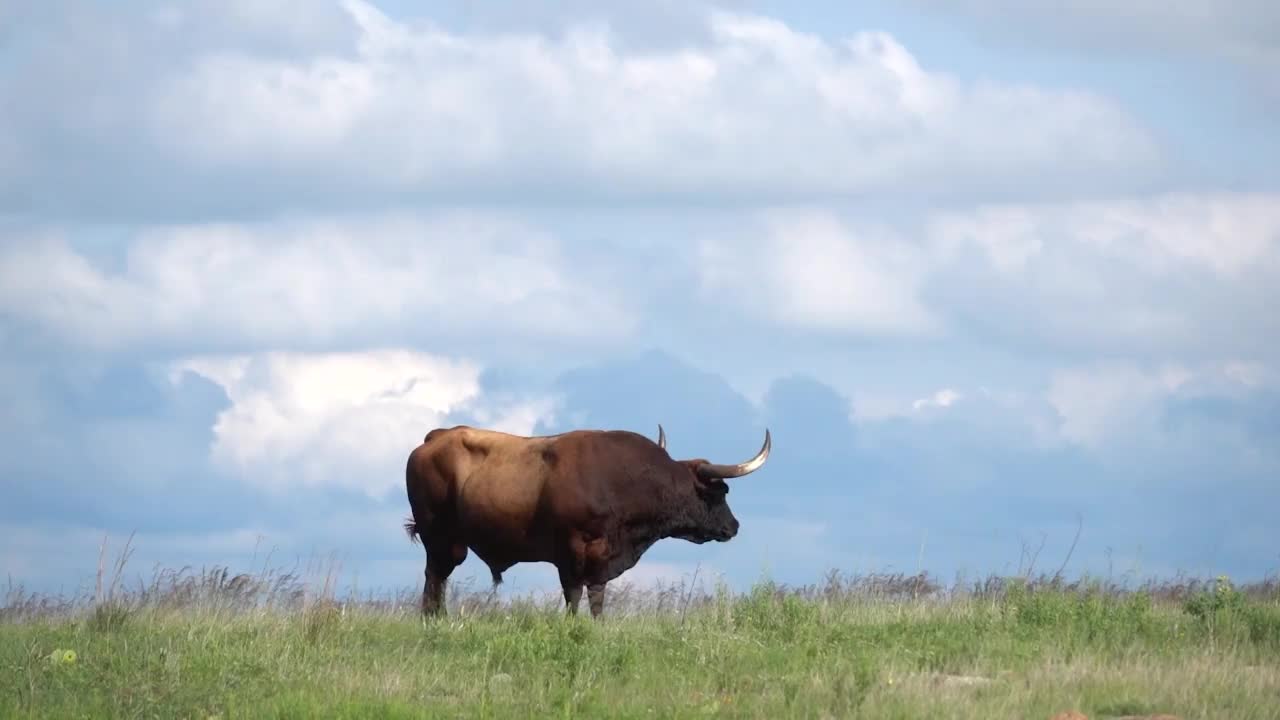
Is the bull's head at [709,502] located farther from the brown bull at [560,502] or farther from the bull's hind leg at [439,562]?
the bull's hind leg at [439,562]

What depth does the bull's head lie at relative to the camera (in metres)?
18.7

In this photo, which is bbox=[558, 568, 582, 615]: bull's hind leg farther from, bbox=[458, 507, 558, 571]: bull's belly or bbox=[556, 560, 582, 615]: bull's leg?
bbox=[458, 507, 558, 571]: bull's belly

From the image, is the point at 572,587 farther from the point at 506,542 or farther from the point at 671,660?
the point at 671,660

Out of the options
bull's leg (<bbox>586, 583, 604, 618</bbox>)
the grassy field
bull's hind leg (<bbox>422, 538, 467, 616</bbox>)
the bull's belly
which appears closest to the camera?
the grassy field

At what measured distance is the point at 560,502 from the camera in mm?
17625

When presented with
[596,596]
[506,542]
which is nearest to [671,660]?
[596,596]

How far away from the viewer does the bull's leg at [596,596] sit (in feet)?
57.6

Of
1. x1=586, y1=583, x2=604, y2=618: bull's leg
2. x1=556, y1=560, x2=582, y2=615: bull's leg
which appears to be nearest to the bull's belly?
x1=556, y1=560, x2=582, y2=615: bull's leg

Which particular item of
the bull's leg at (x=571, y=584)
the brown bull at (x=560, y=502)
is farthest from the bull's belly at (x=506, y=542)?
the bull's leg at (x=571, y=584)

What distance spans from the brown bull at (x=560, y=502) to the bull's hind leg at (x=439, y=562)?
11 mm

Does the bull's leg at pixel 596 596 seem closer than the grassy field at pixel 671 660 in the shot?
No

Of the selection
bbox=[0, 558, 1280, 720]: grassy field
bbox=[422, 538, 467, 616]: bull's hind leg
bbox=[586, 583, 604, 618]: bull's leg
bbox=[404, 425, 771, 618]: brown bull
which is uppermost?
bbox=[404, 425, 771, 618]: brown bull

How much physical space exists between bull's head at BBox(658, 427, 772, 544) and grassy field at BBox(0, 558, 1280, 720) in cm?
177

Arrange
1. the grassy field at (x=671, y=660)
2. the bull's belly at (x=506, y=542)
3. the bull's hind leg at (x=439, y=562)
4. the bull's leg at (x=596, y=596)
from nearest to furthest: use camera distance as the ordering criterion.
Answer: the grassy field at (x=671, y=660) → the bull's leg at (x=596, y=596) → the bull's belly at (x=506, y=542) → the bull's hind leg at (x=439, y=562)
